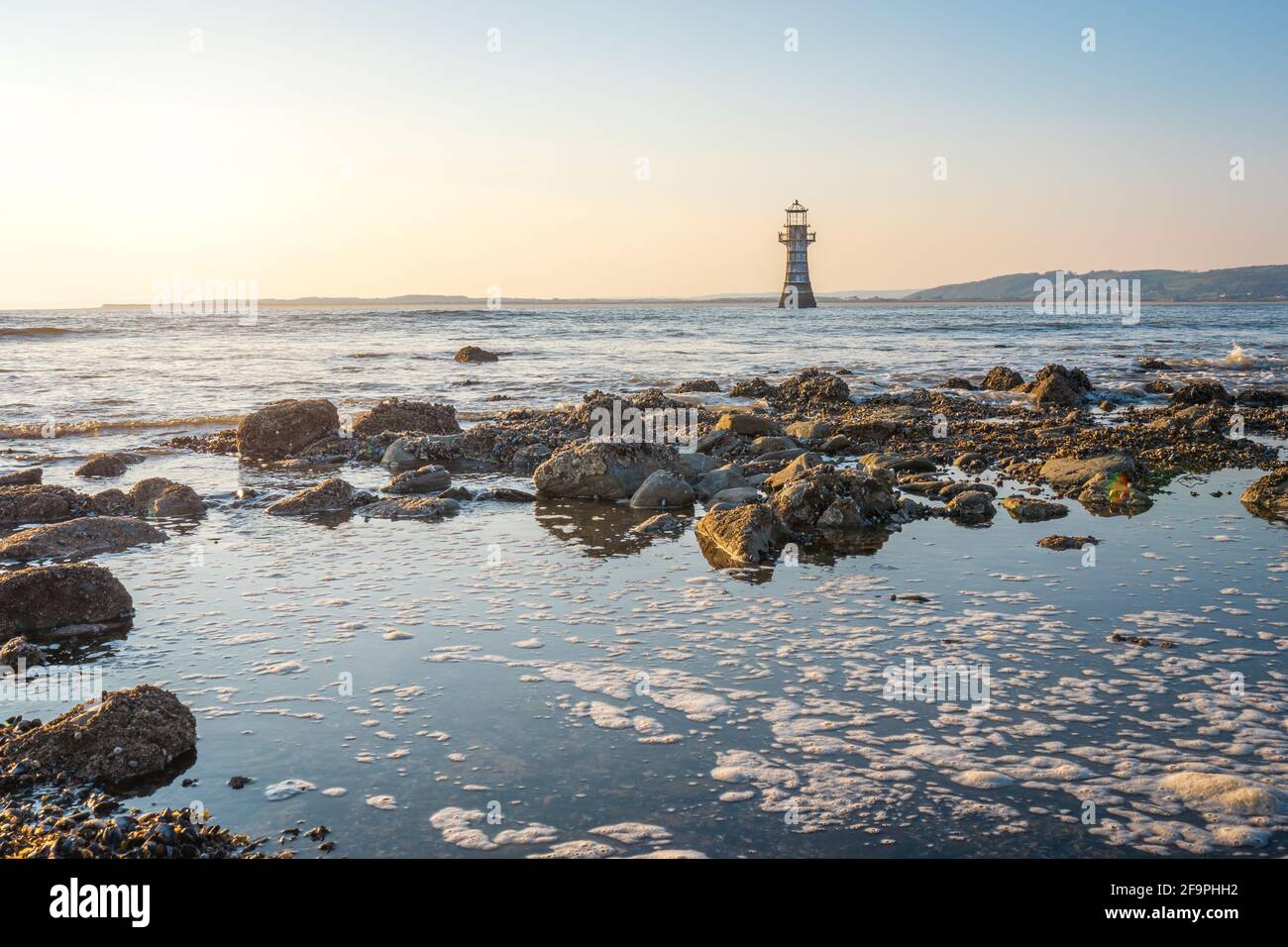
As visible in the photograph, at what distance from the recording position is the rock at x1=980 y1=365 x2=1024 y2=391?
89.0ft

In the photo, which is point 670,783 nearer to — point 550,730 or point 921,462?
point 550,730

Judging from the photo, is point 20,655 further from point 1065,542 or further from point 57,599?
point 1065,542

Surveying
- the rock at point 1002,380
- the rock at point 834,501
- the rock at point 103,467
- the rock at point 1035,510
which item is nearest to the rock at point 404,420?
the rock at point 103,467

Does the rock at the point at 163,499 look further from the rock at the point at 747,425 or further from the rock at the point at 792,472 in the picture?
the rock at the point at 747,425

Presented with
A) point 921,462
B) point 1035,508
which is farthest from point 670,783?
point 921,462

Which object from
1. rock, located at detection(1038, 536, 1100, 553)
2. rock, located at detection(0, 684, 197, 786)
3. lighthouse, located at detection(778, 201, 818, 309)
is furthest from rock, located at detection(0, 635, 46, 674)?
lighthouse, located at detection(778, 201, 818, 309)

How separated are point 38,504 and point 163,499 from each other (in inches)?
58.2

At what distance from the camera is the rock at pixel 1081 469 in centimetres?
1295

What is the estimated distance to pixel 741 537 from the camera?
9.73 meters

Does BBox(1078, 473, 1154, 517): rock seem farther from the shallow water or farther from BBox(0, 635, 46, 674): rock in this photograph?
BBox(0, 635, 46, 674): rock

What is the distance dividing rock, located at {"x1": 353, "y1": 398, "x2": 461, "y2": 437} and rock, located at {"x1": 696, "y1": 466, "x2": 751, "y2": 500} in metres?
7.53

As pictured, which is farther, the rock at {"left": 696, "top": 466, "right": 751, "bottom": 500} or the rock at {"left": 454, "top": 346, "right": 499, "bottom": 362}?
the rock at {"left": 454, "top": 346, "right": 499, "bottom": 362}
